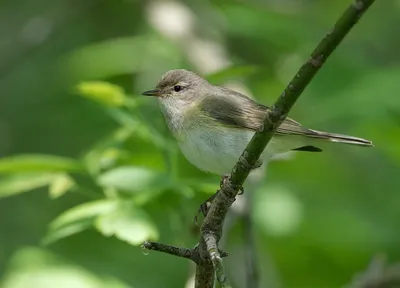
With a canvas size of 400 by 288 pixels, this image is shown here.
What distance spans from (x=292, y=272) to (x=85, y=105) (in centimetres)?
230

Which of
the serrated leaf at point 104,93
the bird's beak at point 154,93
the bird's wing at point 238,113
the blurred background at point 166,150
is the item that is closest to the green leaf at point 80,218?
the blurred background at point 166,150

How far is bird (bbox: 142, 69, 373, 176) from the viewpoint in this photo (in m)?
3.89

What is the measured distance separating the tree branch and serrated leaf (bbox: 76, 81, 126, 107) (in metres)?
1.31

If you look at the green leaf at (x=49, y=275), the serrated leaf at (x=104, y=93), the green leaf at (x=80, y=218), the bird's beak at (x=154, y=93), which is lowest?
the green leaf at (x=49, y=275)

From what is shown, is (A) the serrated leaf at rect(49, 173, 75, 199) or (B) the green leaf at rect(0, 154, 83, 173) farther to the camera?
(A) the serrated leaf at rect(49, 173, 75, 199)

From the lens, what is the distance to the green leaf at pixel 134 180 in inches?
136

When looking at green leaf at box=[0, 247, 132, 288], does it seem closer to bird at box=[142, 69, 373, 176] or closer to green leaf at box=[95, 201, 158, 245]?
green leaf at box=[95, 201, 158, 245]

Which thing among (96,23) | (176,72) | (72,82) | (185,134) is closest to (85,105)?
(72,82)

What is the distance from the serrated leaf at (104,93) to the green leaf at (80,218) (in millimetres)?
642

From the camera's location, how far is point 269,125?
7.16ft

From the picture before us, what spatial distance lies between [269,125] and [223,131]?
188cm

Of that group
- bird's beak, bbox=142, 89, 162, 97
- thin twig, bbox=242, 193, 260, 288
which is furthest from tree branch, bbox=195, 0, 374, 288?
bird's beak, bbox=142, 89, 162, 97

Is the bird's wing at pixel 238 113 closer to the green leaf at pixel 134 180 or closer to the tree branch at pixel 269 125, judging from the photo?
the green leaf at pixel 134 180

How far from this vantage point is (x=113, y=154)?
3.94 meters
